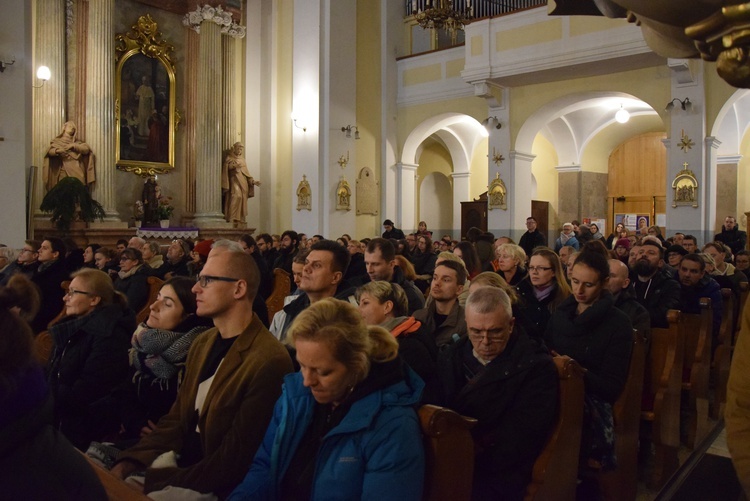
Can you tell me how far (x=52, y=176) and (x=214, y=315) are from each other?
38.2 ft

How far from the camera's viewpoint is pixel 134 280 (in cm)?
594

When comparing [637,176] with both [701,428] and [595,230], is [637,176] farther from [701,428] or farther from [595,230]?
[701,428]

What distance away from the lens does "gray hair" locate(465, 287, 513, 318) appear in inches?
93.5

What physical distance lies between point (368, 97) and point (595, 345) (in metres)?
12.9

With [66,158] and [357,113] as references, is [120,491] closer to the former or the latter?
[66,158]

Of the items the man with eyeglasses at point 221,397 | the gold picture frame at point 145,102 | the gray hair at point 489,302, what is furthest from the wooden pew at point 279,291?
the gold picture frame at point 145,102

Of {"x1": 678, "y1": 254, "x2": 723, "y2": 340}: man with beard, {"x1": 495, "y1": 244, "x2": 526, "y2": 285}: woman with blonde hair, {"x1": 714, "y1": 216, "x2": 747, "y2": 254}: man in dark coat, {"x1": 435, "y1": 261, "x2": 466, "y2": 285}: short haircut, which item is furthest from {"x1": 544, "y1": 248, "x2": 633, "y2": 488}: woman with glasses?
{"x1": 714, "y1": 216, "x2": 747, "y2": 254}: man in dark coat

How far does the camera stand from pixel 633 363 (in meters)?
3.10

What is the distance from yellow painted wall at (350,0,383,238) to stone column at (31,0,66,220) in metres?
6.38

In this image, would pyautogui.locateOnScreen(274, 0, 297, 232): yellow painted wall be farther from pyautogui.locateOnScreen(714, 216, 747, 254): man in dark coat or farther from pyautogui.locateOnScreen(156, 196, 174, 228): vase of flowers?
pyautogui.locateOnScreen(714, 216, 747, 254): man in dark coat

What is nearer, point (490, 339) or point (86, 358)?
point (490, 339)

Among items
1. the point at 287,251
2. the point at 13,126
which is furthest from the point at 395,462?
the point at 13,126

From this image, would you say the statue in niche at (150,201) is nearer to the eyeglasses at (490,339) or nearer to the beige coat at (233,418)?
the beige coat at (233,418)

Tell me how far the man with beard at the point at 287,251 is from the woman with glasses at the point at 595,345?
608 cm
